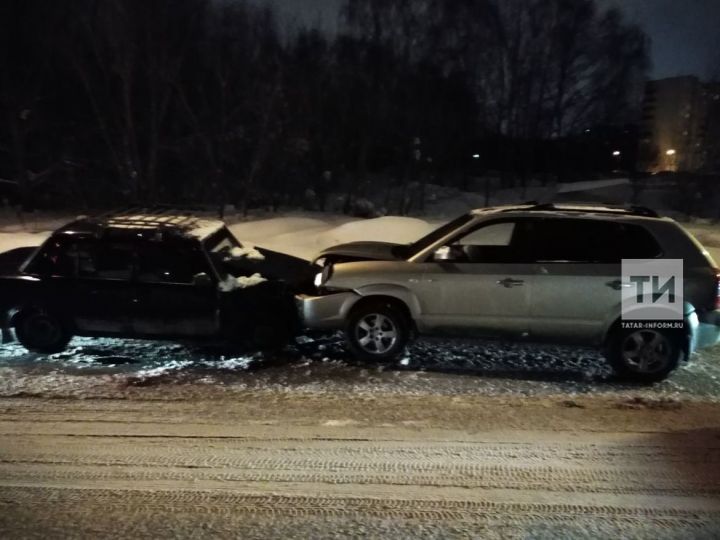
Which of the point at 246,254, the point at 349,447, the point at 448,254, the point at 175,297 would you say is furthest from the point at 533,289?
the point at 175,297

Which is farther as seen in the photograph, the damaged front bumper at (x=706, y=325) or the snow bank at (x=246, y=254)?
the snow bank at (x=246, y=254)

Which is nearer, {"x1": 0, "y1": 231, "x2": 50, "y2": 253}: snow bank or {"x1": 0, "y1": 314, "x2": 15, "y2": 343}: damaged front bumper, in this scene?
{"x1": 0, "y1": 314, "x2": 15, "y2": 343}: damaged front bumper

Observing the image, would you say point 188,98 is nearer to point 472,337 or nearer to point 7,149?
point 7,149

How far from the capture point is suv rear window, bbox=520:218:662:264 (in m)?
7.36

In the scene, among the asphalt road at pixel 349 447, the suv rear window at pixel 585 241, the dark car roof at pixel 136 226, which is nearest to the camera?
the asphalt road at pixel 349 447

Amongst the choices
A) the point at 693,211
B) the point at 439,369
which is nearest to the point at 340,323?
the point at 439,369

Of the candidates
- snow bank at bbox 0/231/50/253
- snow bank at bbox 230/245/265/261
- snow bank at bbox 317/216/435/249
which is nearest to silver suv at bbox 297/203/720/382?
snow bank at bbox 230/245/265/261

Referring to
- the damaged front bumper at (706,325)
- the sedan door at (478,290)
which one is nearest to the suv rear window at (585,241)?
the sedan door at (478,290)

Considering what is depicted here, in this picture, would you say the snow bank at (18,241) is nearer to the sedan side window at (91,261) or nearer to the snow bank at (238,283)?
the sedan side window at (91,261)

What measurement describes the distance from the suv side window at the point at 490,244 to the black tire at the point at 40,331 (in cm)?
463

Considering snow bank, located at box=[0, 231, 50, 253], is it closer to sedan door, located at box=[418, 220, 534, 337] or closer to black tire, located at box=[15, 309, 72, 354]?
black tire, located at box=[15, 309, 72, 354]

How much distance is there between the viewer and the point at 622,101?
148ft

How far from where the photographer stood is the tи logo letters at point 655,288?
7234mm

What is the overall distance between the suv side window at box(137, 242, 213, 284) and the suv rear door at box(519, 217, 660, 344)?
12.1 ft
